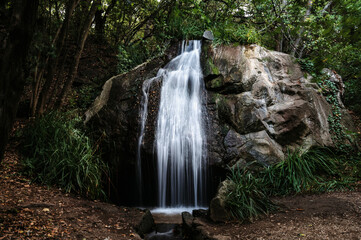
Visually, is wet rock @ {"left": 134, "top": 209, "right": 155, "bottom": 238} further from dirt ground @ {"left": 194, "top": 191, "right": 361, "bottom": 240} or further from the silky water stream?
dirt ground @ {"left": 194, "top": 191, "right": 361, "bottom": 240}

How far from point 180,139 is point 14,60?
169 inches

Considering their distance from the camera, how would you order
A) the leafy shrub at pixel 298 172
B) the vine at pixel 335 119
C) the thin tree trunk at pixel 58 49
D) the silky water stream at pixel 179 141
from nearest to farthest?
the leafy shrub at pixel 298 172 → the silky water stream at pixel 179 141 → the thin tree trunk at pixel 58 49 → the vine at pixel 335 119

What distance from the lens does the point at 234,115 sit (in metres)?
6.18

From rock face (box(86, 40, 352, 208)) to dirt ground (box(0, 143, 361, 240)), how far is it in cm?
137

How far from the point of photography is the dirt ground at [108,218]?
3.13 meters

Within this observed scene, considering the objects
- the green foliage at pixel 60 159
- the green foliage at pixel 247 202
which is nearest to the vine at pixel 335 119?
the green foliage at pixel 247 202

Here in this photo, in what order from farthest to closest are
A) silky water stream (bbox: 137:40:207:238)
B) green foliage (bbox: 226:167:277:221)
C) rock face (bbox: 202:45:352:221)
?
rock face (bbox: 202:45:352:221), silky water stream (bbox: 137:40:207:238), green foliage (bbox: 226:167:277:221)

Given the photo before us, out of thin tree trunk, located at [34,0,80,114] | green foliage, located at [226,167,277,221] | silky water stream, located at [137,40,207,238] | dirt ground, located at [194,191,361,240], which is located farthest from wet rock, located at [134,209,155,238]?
thin tree trunk, located at [34,0,80,114]

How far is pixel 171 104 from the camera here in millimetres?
6609

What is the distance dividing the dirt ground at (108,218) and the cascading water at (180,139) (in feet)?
4.07

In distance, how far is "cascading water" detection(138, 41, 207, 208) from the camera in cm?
569

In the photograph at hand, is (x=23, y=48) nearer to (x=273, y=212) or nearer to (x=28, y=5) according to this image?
(x=28, y=5)

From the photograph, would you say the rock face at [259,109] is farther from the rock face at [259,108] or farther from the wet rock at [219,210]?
the wet rock at [219,210]

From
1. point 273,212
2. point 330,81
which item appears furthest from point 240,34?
point 273,212
